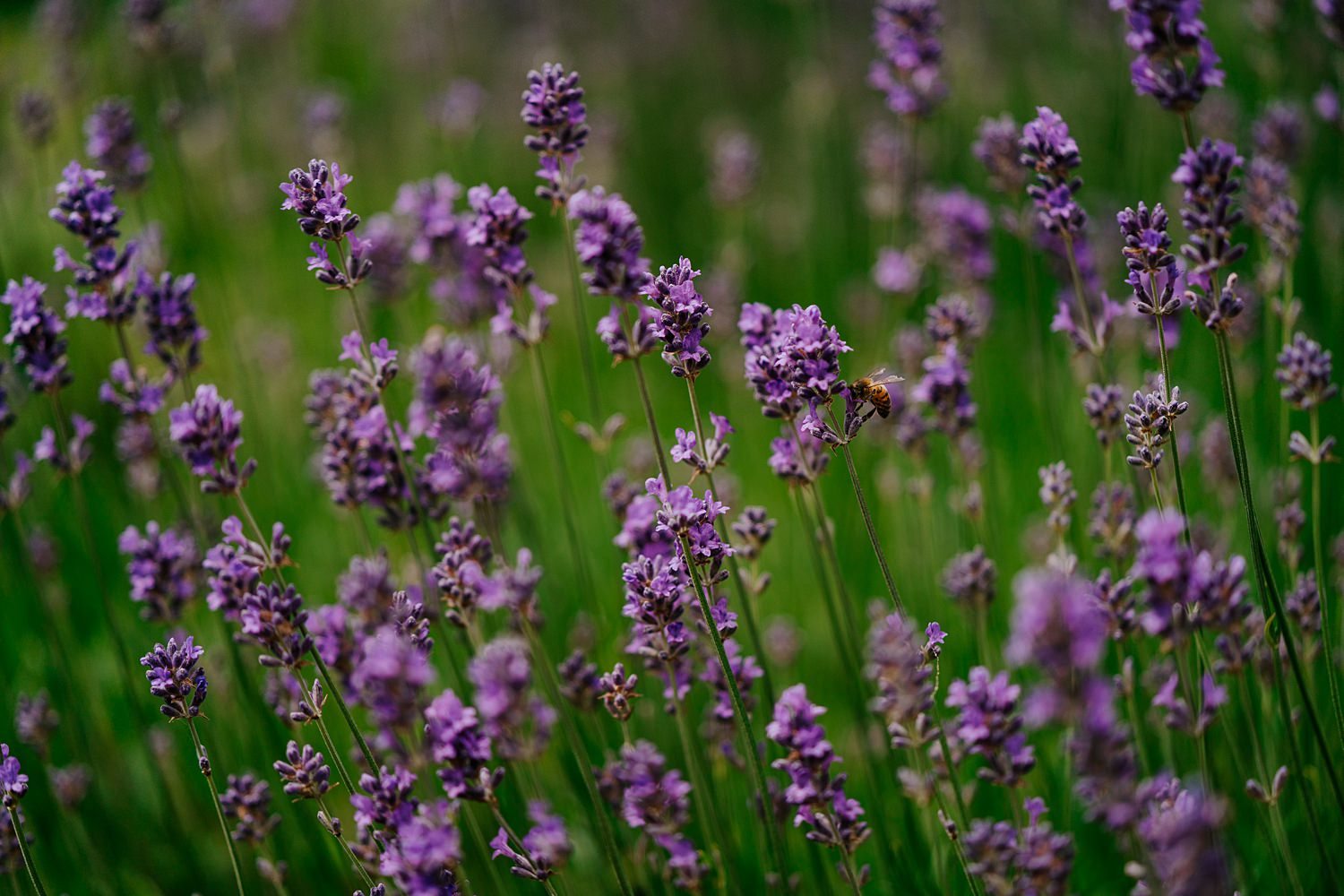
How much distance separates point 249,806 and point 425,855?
918 mm

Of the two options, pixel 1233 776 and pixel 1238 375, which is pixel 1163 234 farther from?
pixel 1238 375

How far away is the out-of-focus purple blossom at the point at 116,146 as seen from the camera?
11.5 feet

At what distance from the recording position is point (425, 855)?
5.81ft

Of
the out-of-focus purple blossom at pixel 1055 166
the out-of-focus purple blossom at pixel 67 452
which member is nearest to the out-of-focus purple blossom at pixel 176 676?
the out-of-focus purple blossom at pixel 67 452

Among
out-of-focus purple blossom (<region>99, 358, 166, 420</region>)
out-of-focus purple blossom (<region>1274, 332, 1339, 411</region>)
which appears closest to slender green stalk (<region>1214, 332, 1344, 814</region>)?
out-of-focus purple blossom (<region>1274, 332, 1339, 411</region>)

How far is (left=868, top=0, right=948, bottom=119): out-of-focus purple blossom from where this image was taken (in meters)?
3.55

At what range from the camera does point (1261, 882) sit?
2.55 metres

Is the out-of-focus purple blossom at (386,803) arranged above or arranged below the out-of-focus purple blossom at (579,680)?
below

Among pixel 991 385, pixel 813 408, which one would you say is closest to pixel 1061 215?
pixel 813 408

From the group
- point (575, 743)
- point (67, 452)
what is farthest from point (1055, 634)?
point (67, 452)

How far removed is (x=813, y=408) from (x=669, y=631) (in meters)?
0.52

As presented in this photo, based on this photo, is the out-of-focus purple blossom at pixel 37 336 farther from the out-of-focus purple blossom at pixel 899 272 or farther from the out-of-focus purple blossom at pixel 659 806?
the out-of-focus purple blossom at pixel 899 272

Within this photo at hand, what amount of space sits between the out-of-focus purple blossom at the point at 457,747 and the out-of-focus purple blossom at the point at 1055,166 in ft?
5.25

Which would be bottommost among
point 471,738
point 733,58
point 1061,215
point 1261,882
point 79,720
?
point 1261,882
